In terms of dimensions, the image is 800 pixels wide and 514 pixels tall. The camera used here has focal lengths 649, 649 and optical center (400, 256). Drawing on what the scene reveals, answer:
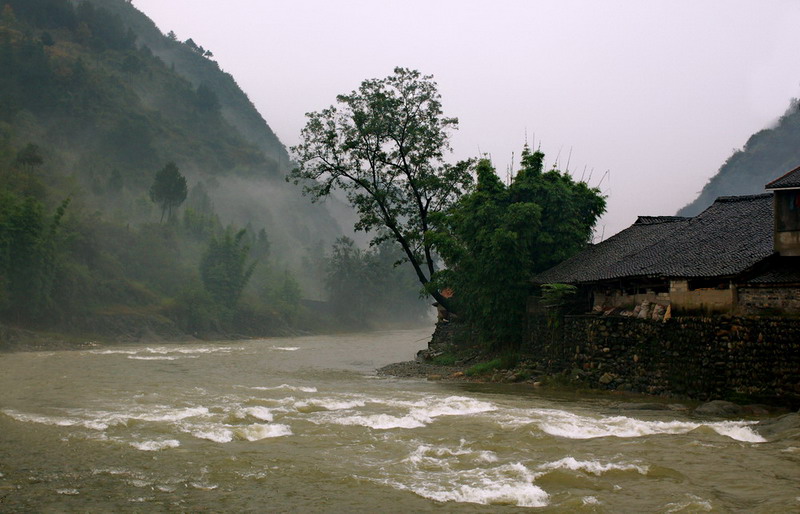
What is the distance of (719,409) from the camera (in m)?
15.1

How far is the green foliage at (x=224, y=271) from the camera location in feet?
234

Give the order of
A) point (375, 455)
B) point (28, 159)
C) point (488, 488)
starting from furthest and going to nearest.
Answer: point (28, 159) → point (375, 455) → point (488, 488)

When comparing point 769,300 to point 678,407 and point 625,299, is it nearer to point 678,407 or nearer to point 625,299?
point 678,407

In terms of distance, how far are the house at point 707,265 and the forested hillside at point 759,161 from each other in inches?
4302

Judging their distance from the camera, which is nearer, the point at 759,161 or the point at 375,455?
the point at 375,455

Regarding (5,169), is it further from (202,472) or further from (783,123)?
(783,123)

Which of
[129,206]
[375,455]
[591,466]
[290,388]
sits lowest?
[290,388]

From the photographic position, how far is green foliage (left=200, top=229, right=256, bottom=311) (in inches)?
2813

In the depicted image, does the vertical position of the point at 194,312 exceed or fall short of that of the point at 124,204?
it falls short

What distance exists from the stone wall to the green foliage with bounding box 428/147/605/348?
4.00 metres

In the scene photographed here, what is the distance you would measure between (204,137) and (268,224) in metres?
29.3

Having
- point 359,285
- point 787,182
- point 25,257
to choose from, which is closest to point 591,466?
point 787,182

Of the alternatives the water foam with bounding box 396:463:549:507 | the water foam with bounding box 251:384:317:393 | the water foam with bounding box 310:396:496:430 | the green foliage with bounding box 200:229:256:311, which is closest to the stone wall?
the water foam with bounding box 310:396:496:430

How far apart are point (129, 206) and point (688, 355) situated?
8818 centimetres
